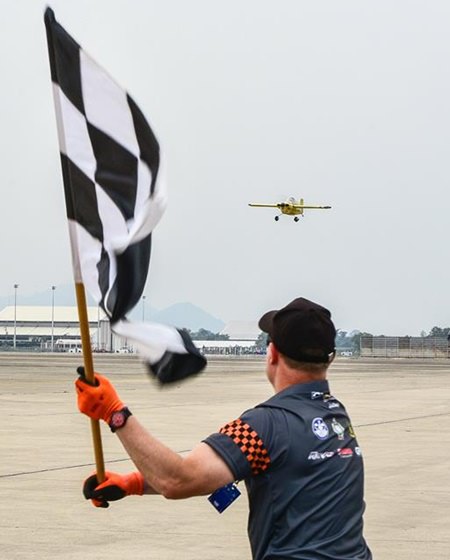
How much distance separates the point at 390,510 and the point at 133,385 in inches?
1117

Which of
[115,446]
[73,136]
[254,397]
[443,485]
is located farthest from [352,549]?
[254,397]

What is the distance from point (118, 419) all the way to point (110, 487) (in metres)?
0.47

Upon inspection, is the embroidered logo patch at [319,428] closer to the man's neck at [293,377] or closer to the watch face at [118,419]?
the man's neck at [293,377]

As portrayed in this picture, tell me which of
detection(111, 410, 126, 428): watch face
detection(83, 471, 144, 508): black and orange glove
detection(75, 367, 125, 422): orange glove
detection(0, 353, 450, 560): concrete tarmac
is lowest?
detection(0, 353, 450, 560): concrete tarmac

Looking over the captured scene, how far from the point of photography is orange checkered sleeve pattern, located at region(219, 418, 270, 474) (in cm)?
419

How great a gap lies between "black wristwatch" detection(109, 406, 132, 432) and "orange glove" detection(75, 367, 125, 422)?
1 cm

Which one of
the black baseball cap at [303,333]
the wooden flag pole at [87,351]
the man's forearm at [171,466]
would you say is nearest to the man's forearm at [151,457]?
the man's forearm at [171,466]

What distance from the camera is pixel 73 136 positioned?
4.36m

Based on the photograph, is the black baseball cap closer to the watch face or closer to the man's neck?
the man's neck

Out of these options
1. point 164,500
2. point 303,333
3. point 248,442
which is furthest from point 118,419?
point 164,500

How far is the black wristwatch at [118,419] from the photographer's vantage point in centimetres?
402

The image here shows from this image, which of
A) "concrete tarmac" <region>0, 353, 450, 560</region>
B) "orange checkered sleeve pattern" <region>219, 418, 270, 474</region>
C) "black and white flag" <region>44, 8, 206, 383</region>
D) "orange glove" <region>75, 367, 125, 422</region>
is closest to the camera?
"orange glove" <region>75, 367, 125, 422</region>

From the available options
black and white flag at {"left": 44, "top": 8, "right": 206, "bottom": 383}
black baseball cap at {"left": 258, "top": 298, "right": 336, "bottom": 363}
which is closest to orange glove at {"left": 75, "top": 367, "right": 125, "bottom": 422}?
black and white flag at {"left": 44, "top": 8, "right": 206, "bottom": 383}

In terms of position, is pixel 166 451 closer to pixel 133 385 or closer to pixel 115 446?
pixel 115 446
